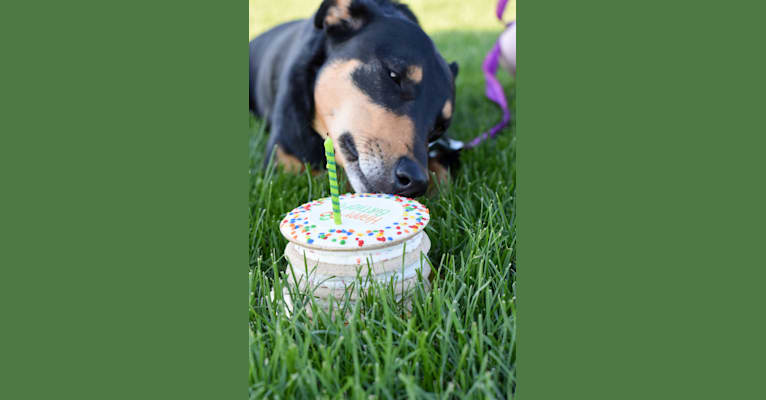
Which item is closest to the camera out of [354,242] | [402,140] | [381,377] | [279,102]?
[381,377]

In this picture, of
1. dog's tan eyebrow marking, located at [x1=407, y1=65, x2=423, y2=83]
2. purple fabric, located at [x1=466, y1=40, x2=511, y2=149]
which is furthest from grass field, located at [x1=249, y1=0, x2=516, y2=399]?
purple fabric, located at [x1=466, y1=40, x2=511, y2=149]

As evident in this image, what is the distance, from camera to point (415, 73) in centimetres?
204

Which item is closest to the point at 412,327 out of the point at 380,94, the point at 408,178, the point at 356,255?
the point at 356,255

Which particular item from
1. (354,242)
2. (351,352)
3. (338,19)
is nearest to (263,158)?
(338,19)

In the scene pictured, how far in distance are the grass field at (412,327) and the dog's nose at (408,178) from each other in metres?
0.13

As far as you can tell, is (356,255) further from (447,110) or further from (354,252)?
(447,110)

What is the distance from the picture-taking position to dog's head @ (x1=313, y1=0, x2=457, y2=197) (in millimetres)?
1899

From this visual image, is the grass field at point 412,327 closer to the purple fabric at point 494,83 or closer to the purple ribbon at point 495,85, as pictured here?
the purple ribbon at point 495,85

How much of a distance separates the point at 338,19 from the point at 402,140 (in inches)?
24.7

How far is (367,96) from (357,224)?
76 centimetres

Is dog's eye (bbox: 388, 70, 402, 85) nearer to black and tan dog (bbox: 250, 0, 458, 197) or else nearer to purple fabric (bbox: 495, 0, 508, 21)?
black and tan dog (bbox: 250, 0, 458, 197)

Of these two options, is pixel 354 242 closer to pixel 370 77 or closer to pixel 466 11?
pixel 370 77

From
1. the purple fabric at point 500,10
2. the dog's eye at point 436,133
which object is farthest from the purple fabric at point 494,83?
the dog's eye at point 436,133

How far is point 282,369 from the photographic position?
1127mm
